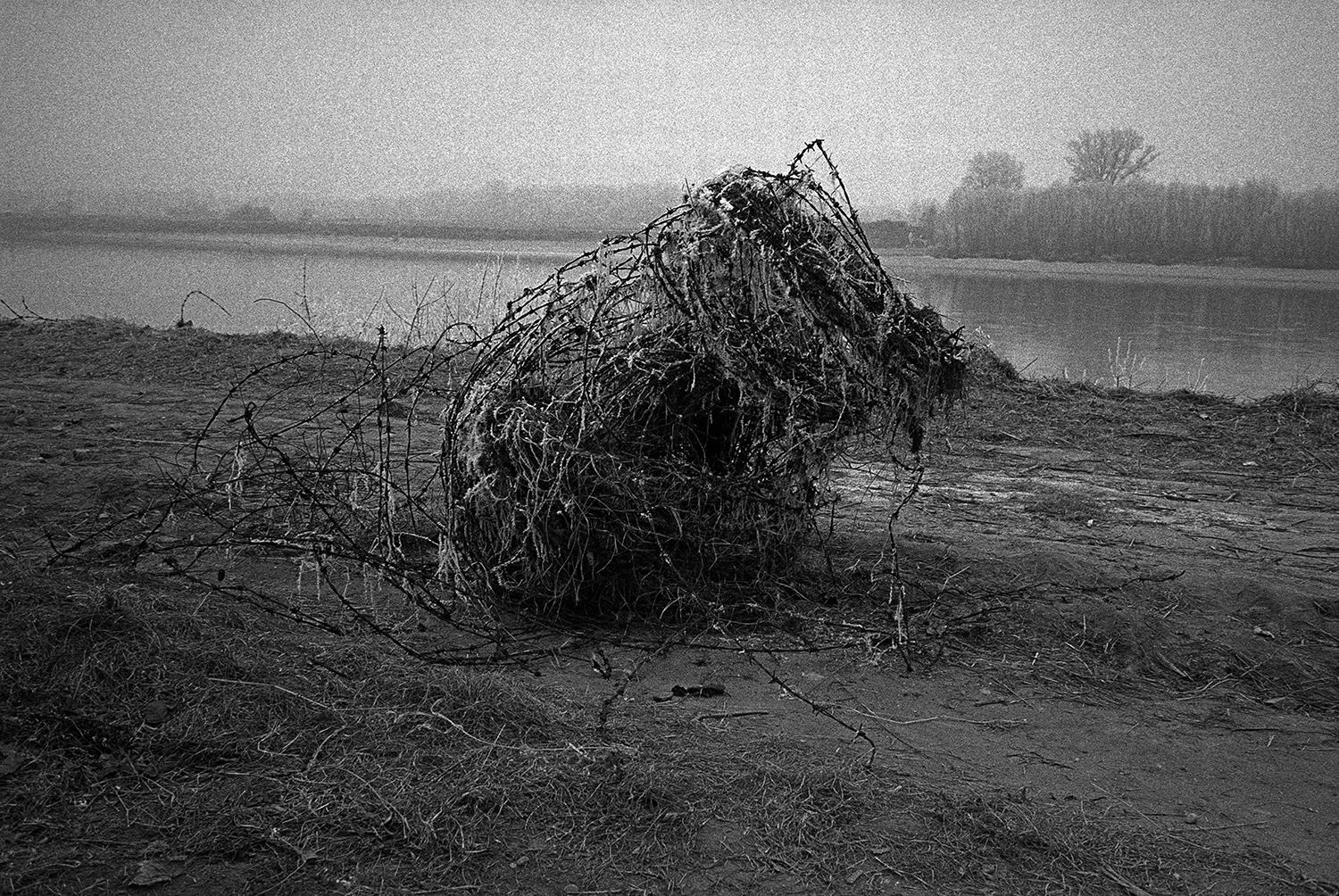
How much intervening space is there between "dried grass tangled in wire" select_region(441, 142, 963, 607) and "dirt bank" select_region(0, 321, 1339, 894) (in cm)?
38

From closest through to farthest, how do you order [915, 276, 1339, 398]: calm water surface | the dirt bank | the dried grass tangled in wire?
the dirt bank → the dried grass tangled in wire → [915, 276, 1339, 398]: calm water surface

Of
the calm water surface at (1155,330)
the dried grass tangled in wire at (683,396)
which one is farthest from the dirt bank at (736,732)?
the calm water surface at (1155,330)

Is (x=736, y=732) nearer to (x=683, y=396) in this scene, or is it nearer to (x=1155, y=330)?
(x=683, y=396)

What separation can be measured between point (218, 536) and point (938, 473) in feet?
15.1

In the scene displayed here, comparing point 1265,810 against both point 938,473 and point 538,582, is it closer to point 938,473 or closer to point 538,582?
point 538,582

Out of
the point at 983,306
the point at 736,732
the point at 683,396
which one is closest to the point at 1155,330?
the point at 983,306

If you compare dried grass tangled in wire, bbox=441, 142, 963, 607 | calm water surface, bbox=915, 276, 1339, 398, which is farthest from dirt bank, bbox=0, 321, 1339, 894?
calm water surface, bbox=915, 276, 1339, 398

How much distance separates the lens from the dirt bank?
2740 mm

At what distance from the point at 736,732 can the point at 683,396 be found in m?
1.72

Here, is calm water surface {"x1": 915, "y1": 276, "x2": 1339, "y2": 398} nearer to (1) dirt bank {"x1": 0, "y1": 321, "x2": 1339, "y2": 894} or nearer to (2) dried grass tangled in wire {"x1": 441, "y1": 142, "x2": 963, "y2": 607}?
(2) dried grass tangled in wire {"x1": 441, "y1": 142, "x2": 963, "y2": 607}

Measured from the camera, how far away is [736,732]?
352 cm

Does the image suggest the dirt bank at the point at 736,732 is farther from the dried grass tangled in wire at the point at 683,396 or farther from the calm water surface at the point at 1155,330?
the calm water surface at the point at 1155,330

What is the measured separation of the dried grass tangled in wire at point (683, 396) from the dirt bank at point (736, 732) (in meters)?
0.38

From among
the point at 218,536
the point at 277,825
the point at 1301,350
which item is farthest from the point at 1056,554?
the point at 1301,350
